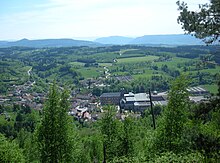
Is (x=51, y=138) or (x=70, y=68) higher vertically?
(x=51, y=138)

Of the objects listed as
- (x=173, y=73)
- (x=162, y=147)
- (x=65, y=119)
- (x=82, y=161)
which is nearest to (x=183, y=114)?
(x=162, y=147)

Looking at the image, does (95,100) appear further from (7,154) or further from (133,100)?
(7,154)

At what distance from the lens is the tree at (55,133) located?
78.4 feet

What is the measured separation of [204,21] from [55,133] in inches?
649

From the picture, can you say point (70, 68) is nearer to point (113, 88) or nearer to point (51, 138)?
point (113, 88)

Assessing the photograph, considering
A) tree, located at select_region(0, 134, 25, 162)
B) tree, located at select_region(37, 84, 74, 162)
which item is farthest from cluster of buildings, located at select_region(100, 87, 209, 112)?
tree, located at select_region(37, 84, 74, 162)

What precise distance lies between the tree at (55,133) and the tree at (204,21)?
15.4m

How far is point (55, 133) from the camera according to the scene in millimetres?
23906

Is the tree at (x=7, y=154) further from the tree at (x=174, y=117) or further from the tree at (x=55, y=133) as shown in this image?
the tree at (x=174, y=117)

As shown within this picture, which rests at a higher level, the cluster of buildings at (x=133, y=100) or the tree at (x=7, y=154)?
the tree at (x=7, y=154)

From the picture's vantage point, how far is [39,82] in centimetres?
15562

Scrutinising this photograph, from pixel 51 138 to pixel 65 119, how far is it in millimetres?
1882

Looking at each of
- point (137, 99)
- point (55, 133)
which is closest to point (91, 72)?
point (137, 99)

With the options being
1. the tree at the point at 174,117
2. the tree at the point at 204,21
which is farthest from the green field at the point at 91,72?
the tree at the point at 204,21
